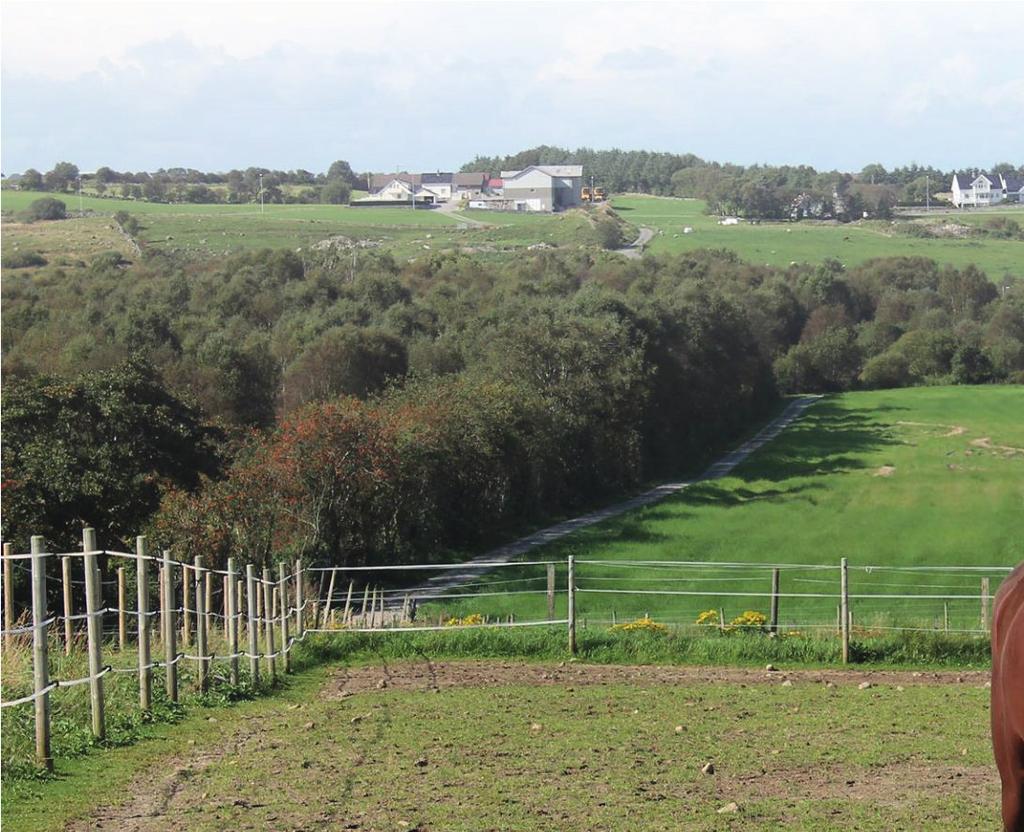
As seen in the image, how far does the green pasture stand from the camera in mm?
36688

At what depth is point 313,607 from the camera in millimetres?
22453

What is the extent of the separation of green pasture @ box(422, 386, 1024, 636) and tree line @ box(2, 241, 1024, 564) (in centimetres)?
432

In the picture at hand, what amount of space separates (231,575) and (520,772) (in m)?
5.55

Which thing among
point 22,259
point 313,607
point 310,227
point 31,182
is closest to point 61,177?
point 31,182

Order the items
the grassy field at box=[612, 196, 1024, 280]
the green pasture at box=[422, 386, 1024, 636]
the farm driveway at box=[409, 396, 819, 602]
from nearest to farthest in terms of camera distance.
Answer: the green pasture at box=[422, 386, 1024, 636] → the farm driveway at box=[409, 396, 819, 602] → the grassy field at box=[612, 196, 1024, 280]

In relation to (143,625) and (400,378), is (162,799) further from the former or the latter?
(400,378)

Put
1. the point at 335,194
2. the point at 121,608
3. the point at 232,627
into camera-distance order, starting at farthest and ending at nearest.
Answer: the point at 335,194 < the point at 232,627 < the point at 121,608

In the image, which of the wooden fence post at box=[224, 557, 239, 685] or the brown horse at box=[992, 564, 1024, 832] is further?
the wooden fence post at box=[224, 557, 239, 685]

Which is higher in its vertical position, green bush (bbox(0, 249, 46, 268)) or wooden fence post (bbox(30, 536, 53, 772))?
green bush (bbox(0, 249, 46, 268))

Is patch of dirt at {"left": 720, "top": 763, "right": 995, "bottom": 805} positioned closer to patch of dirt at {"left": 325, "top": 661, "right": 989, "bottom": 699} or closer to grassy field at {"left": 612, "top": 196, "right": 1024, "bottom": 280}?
patch of dirt at {"left": 325, "top": 661, "right": 989, "bottom": 699}

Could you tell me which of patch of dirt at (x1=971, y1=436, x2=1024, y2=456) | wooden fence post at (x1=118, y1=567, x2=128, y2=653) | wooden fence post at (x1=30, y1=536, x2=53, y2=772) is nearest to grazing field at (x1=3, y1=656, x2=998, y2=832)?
wooden fence post at (x1=30, y1=536, x2=53, y2=772)

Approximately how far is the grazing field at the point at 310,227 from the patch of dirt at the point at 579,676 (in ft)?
307

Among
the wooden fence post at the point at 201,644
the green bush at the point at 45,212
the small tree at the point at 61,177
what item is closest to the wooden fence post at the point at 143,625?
the wooden fence post at the point at 201,644

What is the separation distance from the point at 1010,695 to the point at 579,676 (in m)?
11.2
